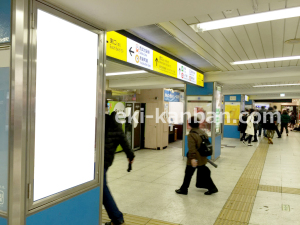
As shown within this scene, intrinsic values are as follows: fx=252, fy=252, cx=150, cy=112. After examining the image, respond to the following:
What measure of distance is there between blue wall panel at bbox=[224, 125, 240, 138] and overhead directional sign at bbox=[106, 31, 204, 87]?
8550 mm

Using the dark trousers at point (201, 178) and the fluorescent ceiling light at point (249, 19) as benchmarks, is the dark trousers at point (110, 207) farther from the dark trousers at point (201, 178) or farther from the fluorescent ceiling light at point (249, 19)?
the fluorescent ceiling light at point (249, 19)

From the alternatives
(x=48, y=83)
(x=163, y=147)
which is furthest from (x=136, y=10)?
(x=163, y=147)

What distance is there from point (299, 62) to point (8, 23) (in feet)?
20.4

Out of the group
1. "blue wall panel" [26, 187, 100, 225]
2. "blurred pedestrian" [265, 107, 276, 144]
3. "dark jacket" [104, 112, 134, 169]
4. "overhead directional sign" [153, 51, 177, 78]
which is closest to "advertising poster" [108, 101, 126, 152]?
"overhead directional sign" [153, 51, 177, 78]

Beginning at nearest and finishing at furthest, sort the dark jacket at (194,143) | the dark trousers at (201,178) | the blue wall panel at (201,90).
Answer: the dark jacket at (194,143), the dark trousers at (201,178), the blue wall panel at (201,90)

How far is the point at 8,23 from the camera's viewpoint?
1799 millimetres

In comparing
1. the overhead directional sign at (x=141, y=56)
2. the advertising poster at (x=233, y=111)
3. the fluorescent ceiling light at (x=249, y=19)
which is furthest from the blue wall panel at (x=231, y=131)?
the fluorescent ceiling light at (x=249, y=19)

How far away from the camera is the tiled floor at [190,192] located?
3641mm

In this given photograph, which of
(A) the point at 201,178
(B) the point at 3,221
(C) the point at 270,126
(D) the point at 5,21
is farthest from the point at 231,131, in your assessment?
(D) the point at 5,21

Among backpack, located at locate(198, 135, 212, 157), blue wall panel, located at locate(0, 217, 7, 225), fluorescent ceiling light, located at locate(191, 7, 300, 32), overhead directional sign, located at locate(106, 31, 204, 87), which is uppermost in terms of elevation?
fluorescent ceiling light, located at locate(191, 7, 300, 32)

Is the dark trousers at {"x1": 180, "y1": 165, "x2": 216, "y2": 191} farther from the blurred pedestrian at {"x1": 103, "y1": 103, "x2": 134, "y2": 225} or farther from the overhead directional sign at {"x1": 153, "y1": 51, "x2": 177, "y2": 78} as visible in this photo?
the overhead directional sign at {"x1": 153, "y1": 51, "x2": 177, "y2": 78}

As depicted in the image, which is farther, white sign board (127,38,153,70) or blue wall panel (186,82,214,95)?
blue wall panel (186,82,214,95)

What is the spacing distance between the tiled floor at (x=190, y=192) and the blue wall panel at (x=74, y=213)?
126cm

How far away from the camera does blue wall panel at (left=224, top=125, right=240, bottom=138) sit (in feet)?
43.8
